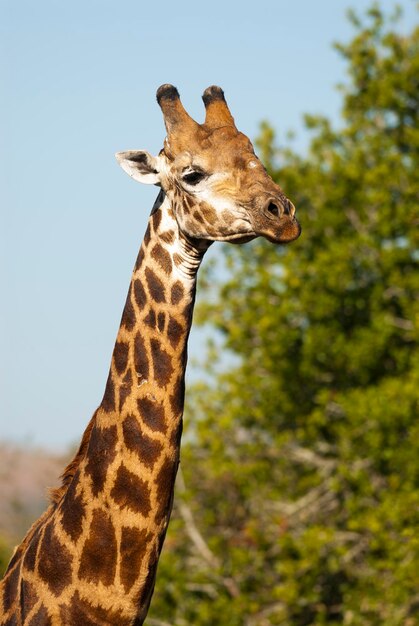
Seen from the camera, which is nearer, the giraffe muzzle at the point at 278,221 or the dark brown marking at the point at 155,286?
the giraffe muzzle at the point at 278,221

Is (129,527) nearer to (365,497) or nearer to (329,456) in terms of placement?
(365,497)

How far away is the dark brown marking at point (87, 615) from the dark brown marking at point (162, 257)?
1.58 m

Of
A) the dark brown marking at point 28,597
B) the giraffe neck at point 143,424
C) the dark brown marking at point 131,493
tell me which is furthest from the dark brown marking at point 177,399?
the dark brown marking at point 28,597

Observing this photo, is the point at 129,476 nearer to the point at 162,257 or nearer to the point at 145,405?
the point at 145,405

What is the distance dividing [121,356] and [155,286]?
0.38 metres

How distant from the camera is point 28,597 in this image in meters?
5.44

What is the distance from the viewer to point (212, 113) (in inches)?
227

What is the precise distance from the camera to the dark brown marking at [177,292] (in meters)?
5.48

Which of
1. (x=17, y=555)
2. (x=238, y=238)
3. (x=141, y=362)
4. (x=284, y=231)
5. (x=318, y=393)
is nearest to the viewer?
(x=284, y=231)

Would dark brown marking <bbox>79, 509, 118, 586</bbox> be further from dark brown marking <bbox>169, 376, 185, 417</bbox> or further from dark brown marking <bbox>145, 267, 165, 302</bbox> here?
dark brown marking <bbox>145, 267, 165, 302</bbox>

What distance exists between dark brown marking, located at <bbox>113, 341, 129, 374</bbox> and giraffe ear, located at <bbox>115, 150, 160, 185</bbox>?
32.2 inches

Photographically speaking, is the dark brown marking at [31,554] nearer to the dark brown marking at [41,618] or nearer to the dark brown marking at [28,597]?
the dark brown marking at [28,597]

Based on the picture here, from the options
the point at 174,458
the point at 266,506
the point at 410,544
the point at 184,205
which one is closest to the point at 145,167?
the point at 184,205

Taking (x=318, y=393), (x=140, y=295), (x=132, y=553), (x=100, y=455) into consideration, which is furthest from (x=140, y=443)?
(x=318, y=393)
